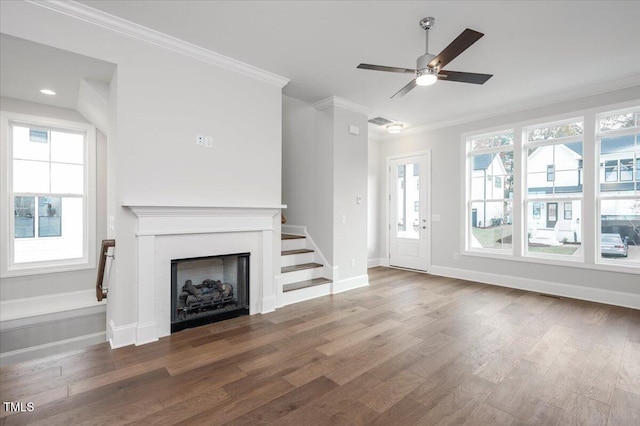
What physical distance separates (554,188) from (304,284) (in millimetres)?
4058

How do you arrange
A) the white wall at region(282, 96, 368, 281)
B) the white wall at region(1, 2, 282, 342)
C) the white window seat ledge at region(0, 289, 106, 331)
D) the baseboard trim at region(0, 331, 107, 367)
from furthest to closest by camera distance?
the white wall at region(282, 96, 368, 281) < the white window seat ledge at region(0, 289, 106, 331) < the baseboard trim at region(0, 331, 107, 367) < the white wall at region(1, 2, 282, 342)

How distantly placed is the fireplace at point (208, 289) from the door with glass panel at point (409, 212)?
12.5 ft

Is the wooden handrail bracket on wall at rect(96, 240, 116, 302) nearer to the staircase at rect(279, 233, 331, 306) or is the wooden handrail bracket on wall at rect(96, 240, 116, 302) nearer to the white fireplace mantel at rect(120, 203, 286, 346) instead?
the white fireplace mantel at rect(120, 203, 286, 346)

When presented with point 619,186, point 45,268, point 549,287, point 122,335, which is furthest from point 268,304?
point 619,186

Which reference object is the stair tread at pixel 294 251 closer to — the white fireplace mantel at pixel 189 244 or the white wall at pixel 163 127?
the white fireplace mantel at pixel 189 244

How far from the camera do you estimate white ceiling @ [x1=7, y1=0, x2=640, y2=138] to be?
252cm

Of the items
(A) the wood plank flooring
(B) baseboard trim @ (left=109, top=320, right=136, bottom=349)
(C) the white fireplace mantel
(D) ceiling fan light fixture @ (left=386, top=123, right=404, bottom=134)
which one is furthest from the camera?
(D) ceiling fan light fixture @ (left=386, top=123, right=404, bottom=134)

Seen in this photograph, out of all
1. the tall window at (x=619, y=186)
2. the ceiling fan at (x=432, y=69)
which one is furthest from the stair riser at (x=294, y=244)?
the tall window at (x=619, y=186)

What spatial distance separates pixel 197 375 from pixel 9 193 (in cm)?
355

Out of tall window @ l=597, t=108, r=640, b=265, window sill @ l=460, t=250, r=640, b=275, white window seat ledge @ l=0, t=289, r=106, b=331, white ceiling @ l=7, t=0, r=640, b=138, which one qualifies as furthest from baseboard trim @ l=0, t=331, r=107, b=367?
tall window @ l=597, t=108, r=640, b=265

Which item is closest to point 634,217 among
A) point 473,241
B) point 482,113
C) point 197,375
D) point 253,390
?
point 473,241

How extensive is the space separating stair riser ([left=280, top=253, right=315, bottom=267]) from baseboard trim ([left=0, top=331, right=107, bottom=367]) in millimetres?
2438

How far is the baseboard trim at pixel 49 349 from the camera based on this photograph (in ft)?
10.8

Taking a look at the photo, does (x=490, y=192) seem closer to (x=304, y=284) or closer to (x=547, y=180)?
(x=547, y=180)
